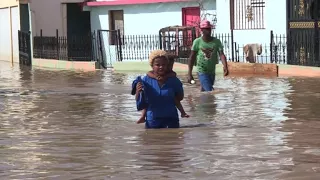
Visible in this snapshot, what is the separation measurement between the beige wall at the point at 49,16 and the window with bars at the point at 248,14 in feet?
32.1

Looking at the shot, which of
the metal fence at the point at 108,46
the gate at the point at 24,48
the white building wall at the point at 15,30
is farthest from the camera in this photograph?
the white building wall at the point at 15,30

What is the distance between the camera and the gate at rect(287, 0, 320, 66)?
2119 cm

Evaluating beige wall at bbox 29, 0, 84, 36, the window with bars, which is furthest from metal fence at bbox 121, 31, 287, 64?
beige wall at bbox 29, 0, 84, 36

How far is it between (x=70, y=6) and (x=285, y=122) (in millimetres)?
23732

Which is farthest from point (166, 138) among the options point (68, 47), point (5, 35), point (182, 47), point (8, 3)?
point (5, 35)

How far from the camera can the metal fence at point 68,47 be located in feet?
96.7

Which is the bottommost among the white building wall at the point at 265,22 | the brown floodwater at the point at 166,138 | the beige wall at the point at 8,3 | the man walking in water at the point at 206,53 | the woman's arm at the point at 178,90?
the brown floodwater at the point at 166,138

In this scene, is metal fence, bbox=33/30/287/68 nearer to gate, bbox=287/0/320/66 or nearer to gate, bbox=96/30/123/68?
gate, bbox=96/30/123/68

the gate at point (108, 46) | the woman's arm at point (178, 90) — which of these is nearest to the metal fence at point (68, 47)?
the gate at point (108, 46)

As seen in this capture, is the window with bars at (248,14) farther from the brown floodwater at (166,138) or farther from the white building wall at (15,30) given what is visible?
the white building wall at (15,30)

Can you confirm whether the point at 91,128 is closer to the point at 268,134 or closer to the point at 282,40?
the point at 268,134

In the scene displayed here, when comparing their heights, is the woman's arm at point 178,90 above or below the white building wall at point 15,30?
below

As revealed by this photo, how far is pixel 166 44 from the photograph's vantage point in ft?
87.8

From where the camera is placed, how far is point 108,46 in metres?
30.4
